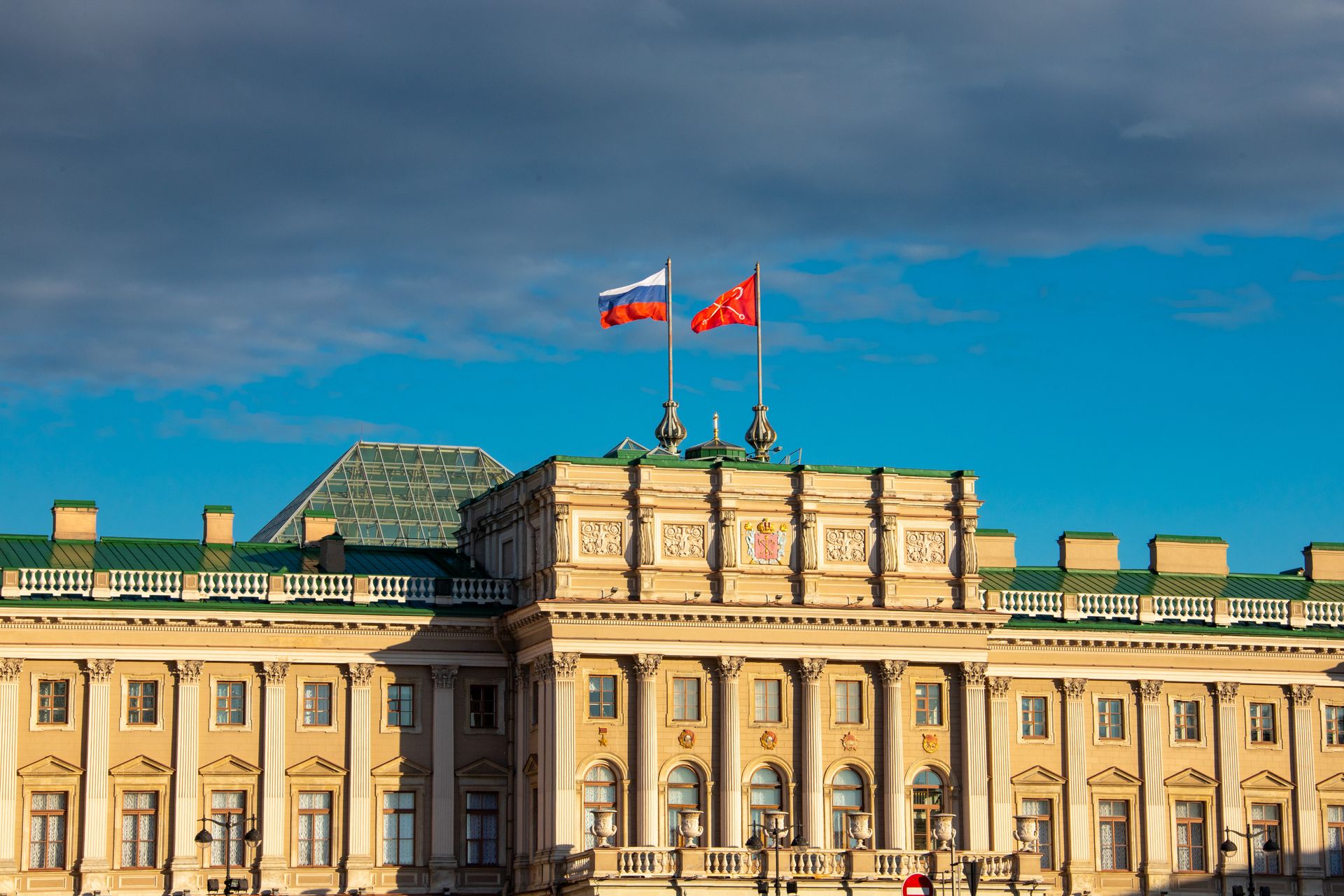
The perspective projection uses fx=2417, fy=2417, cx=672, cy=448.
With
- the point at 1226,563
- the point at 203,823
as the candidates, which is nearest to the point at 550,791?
the point at 203,823

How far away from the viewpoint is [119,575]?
89.1 meters

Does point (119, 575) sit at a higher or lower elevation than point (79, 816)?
higher

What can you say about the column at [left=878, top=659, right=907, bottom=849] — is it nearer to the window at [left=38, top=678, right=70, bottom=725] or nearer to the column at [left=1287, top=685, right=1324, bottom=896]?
the column at [left=1287, top=685, right=1324, bottom=896]

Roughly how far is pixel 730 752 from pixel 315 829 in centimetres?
1558

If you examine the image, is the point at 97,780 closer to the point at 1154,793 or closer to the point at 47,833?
the point at 47,833

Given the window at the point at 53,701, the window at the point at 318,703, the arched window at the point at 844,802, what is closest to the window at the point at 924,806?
the arched window at the point at 844,802

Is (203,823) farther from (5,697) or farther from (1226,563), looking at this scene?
(1226,563)

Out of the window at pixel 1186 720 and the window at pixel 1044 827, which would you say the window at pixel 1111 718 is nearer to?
the window at pixel 1186 720

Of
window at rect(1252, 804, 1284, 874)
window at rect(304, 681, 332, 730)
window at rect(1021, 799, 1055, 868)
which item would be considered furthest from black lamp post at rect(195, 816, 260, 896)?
window at rect(1252, 804, 1284, 874)

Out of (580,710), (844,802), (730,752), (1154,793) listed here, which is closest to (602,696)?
(580,710)

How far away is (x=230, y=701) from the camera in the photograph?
89062mm

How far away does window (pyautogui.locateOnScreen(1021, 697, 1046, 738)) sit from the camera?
317 feet

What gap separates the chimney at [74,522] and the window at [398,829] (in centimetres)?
1603

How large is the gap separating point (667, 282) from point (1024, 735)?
75.6 ft
